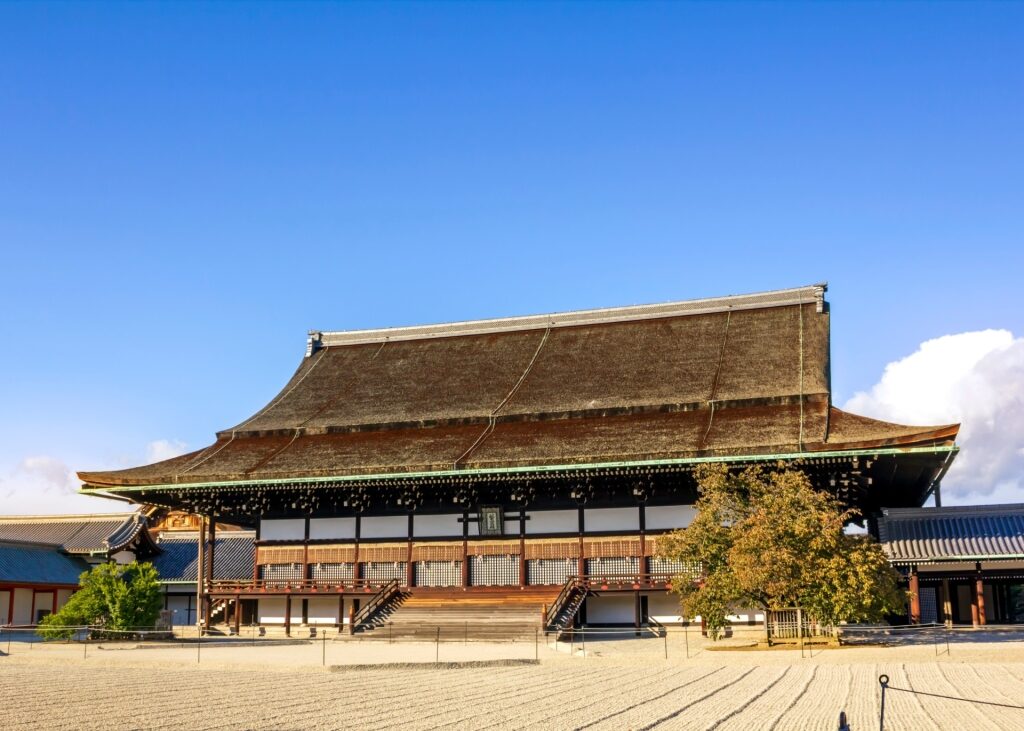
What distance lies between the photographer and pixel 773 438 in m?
29.7

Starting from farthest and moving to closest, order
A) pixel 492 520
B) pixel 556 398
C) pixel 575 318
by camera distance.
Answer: pixel 575 318 < pixel 556 398 < pixel 492 520

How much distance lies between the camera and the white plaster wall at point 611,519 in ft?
105

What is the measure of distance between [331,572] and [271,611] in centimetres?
A: 280

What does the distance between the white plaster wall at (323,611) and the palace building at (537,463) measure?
7 cm

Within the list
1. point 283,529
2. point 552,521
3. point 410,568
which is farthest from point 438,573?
point 283,529

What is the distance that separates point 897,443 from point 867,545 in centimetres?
414

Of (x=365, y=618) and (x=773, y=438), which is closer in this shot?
(x=773, y=438)

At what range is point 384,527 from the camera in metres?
34.7

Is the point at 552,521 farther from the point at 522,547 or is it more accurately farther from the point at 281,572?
the point at 281,572

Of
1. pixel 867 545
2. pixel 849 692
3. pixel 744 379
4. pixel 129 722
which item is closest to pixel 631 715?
pixel 849 692

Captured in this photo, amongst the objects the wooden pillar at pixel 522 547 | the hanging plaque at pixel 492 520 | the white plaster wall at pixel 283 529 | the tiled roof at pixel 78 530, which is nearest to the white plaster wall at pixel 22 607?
the tiled roof at pixel 78 530

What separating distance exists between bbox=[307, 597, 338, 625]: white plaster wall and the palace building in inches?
2.9

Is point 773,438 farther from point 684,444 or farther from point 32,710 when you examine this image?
point 32,710

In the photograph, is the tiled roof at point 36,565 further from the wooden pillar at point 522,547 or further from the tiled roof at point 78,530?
the wooden pillar at point 522,547
